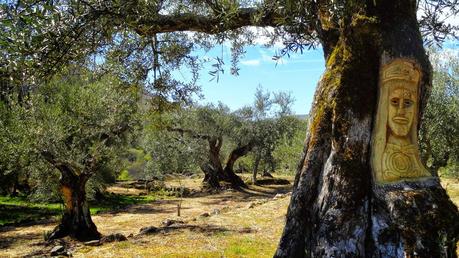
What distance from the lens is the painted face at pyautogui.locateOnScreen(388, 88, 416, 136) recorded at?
591 cm

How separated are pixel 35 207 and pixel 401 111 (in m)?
26.7

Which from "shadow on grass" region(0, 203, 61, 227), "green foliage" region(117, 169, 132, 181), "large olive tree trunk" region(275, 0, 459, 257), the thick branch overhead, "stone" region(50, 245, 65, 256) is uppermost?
the thick branch overhead

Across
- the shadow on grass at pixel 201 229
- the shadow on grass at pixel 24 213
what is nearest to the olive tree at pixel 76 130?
the shadow on grass at pixel 201 229

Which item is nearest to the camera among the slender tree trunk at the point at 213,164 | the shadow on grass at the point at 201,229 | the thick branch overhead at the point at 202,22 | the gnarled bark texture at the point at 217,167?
the thick branch overhead at the point at 202,22

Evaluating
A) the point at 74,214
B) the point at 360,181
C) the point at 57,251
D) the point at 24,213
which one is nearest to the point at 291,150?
the point at 24,213

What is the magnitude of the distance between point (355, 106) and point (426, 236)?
1.90 metres

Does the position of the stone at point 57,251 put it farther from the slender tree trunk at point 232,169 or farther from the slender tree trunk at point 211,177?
the slender tree trunk at point 232,169

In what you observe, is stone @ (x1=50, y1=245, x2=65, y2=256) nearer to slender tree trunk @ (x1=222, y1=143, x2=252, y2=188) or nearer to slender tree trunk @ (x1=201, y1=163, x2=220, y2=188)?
slender tree trunk @ (x1=201, y1=163, x2=220, y2=188)

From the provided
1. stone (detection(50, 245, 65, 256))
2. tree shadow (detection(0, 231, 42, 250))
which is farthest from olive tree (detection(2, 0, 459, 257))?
tree shadow (detection(0, 231, 42, 250))

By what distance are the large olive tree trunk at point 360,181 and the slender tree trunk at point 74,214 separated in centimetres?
1178

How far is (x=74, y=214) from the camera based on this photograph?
53.1ft

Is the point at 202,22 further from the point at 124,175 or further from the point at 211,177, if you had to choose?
the point at 124,175

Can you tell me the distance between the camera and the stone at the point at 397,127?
5.84m

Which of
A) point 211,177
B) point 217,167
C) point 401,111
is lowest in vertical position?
point 211,177
